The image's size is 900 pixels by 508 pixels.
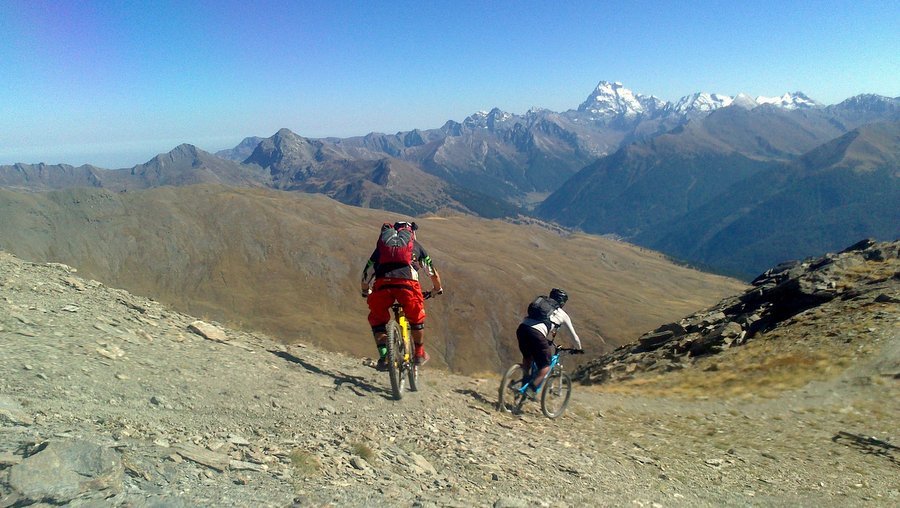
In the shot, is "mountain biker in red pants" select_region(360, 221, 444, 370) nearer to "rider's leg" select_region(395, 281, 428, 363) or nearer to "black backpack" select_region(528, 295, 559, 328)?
"rider's leg" select_region(395, 281, 428, 363)

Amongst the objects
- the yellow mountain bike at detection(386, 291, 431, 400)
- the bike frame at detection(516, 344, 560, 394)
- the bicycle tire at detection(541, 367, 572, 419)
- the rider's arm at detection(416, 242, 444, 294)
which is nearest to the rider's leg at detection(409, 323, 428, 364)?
the yellow mountain bike at detection(386, 291, 431, 400)

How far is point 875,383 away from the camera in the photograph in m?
15.0

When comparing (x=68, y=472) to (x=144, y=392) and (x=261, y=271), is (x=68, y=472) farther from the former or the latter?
(x=261, y=271)

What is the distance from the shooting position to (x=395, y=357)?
36.0 feet

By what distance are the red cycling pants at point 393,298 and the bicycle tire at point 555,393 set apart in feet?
12.9

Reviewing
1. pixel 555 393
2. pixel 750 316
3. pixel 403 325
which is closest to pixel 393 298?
pixel 403 325

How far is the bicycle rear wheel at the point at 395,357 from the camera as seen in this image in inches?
427

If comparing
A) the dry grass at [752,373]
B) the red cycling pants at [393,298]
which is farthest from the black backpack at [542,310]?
the dry grass at [752,373]

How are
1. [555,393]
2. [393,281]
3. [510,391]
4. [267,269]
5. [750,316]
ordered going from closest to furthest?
[393,281], [510,391], [555,393], [750,316], [267,269]

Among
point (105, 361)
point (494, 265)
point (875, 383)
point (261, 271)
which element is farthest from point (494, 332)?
point (105, 361)

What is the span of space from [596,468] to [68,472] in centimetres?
824

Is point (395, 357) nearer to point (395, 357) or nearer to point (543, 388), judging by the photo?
point (395, 357)

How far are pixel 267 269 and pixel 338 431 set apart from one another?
419 ft

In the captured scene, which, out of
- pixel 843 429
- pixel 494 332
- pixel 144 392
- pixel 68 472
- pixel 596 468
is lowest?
pixel 494 332
